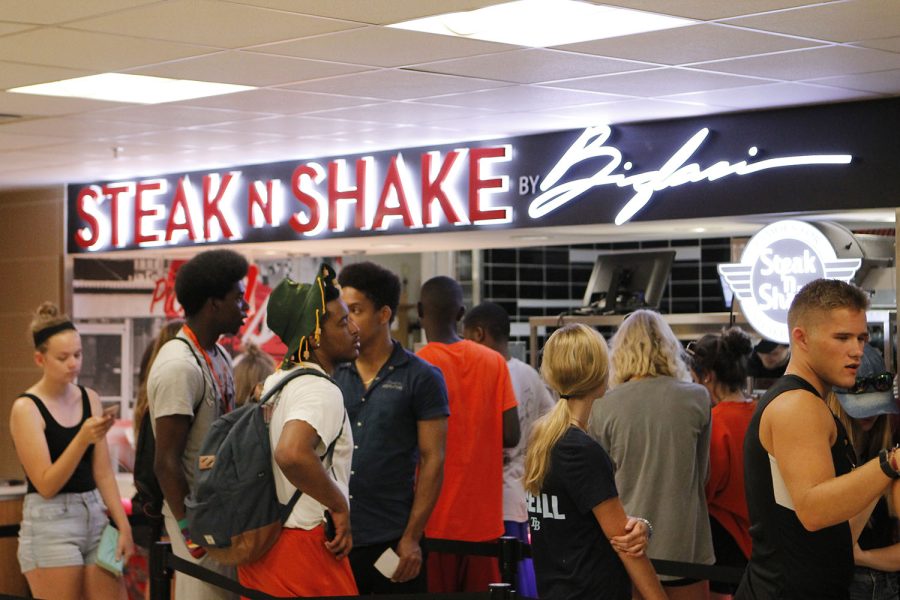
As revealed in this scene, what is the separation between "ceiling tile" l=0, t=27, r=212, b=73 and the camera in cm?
439

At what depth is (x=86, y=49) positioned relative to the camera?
4.59 meters

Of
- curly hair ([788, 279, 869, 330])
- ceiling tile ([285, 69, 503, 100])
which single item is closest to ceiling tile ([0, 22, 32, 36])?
ceiling tile ([285, 69, 503, 100])

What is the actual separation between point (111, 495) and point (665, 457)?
7.38 ft

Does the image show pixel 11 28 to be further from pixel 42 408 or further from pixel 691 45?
pixel 691 45

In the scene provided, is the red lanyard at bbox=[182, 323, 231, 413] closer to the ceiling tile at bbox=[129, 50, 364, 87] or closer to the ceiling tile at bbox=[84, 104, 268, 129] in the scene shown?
the ceiling tile at bbox=[129, 50, 364, 87]

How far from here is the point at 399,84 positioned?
5.23m

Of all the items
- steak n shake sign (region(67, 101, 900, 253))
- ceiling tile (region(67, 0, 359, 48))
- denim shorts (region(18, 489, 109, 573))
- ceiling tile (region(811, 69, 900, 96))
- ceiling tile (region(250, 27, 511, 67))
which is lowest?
denim shorts (region(18, 489, 109, 573))

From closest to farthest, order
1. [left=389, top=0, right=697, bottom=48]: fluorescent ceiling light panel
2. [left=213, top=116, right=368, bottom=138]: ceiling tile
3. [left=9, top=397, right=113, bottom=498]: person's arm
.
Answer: [left=389, top=0, right=697, bottom=48]: fluorescent ceiling light panel < [left=9, top=397, right=113, bottom=498]: person's arm < [left=213, top=116, right=368, bottom=138]: ceiling tile

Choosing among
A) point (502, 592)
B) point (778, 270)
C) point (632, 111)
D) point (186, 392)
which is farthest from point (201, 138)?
point (502, 592)

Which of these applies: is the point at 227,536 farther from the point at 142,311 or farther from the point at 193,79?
the point at 142,311

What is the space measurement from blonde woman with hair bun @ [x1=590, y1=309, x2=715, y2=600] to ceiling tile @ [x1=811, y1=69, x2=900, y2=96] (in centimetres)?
121

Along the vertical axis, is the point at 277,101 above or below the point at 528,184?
above

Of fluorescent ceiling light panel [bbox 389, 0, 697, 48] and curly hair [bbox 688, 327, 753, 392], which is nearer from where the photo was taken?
fluorescent ceiling light panel [bbox 389, 0, 697, 48]

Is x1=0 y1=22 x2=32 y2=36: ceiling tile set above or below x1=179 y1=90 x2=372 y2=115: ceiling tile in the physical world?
above
